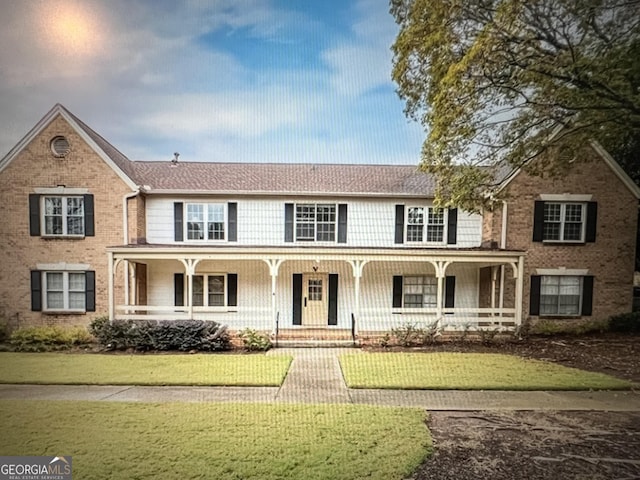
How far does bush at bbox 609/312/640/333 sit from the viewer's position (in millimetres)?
10422

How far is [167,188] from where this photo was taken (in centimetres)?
1123

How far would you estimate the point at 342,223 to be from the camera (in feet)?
37.4

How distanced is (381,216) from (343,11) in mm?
8638

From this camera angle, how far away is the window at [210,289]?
444 inches

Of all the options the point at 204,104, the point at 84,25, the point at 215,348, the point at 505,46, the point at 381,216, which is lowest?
the point at 215,348

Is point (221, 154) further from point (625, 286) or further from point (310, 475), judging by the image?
point (625, 286)

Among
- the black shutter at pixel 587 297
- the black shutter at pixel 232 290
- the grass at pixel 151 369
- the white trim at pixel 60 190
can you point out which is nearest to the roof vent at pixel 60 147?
the white trim at pixel 60 190

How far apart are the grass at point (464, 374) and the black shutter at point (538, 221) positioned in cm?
471

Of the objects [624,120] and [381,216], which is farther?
[381,216]

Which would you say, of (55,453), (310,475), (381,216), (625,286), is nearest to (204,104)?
(55,453)

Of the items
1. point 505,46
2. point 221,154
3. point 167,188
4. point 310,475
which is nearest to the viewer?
point 310,475

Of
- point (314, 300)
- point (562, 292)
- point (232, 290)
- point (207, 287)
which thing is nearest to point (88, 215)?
point (207, 287)

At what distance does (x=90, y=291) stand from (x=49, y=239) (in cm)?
200

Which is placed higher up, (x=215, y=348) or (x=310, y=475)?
(x=310, y=475)
